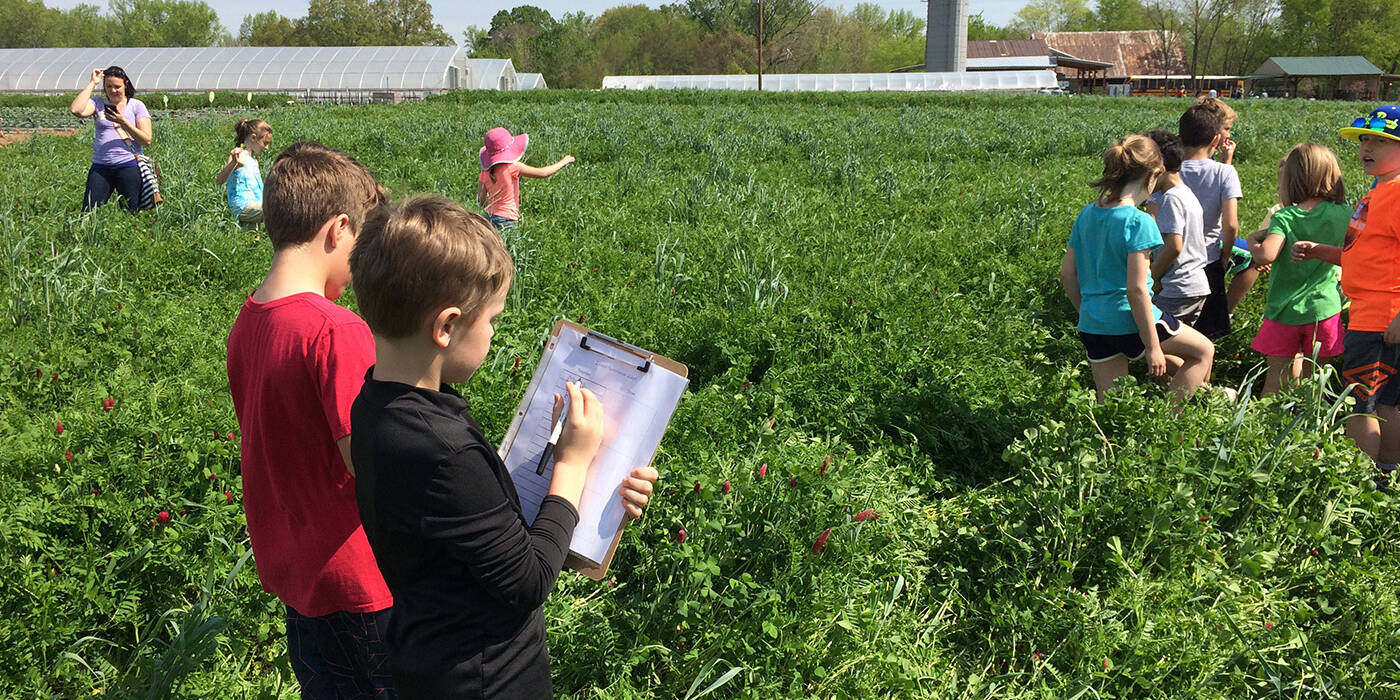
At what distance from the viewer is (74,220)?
6.30m

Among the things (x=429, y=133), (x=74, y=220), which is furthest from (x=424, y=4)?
→ (x=74, y=220)

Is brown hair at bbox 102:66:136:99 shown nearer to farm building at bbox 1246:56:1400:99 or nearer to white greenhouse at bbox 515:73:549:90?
white greenhouse at bbox 515:73:549:90

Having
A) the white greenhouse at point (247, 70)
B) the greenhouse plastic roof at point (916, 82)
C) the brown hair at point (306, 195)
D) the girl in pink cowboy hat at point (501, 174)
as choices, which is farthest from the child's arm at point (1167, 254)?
the greenhouse plastic roof at point (916, 82)

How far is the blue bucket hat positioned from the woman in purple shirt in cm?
827

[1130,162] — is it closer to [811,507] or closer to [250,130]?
[811,507]

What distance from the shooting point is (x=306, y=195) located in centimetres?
180

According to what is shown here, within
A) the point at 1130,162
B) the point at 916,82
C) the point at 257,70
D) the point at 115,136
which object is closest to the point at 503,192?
the point at 115,136

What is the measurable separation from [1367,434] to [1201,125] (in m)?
1.88

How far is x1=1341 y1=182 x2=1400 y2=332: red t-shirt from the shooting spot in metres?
3.72

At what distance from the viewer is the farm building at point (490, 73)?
160 ft

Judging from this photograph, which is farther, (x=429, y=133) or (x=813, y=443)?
(x=429, y=133)

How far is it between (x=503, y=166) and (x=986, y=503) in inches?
176

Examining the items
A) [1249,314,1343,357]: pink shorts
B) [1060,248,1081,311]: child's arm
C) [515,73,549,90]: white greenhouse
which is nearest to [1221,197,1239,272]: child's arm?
[1249,314,1343,357]: pink shorts

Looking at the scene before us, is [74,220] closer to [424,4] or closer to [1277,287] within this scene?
[1277,287]
